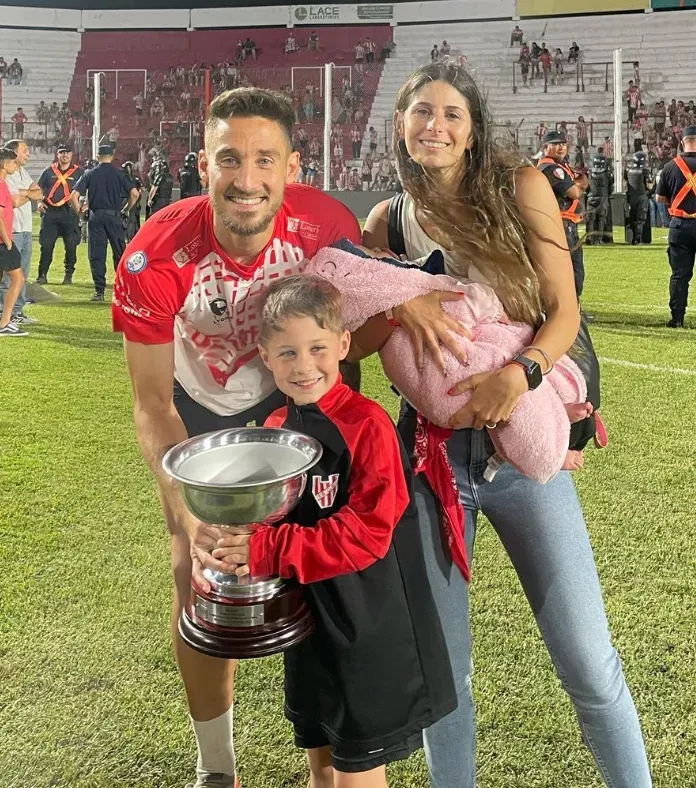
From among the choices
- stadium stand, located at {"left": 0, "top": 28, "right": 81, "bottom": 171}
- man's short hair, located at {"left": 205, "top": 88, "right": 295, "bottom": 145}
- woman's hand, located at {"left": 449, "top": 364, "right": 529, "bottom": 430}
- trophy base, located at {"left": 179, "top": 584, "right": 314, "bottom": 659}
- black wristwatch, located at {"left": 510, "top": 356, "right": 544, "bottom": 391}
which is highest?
stadium stand, located at {"left": 0, "top": 28, "right": 81, "bottom": 171}

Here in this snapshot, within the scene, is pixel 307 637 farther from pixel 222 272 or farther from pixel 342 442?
pixel 222 272

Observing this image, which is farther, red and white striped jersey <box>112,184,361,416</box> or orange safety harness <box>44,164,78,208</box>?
orange safety harness <box>44,164,78,208</box>

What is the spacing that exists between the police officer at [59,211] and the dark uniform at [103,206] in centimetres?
51

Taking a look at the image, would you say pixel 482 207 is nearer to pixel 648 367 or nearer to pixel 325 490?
pixel 325 490

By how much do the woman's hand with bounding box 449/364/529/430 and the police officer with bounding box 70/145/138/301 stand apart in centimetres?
465

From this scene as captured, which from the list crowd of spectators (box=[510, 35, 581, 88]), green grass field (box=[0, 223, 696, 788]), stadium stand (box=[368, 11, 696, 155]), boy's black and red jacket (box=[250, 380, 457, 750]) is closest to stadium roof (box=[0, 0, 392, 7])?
stadium stand (box=[368, 11, 696, 155])

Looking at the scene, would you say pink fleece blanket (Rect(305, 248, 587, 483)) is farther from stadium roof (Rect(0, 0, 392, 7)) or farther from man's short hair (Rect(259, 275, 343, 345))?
stadium roof (Rect(0, 0, 392, 7))

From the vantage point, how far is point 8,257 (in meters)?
4.38

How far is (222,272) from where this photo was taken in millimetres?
1008

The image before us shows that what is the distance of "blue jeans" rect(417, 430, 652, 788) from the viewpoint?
101 cm

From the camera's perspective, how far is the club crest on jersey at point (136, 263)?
100 centimetres

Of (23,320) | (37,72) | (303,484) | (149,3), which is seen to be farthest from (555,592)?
(37,72)

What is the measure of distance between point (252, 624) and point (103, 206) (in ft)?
16.7

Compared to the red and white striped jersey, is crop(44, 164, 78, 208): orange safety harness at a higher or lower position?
higher
